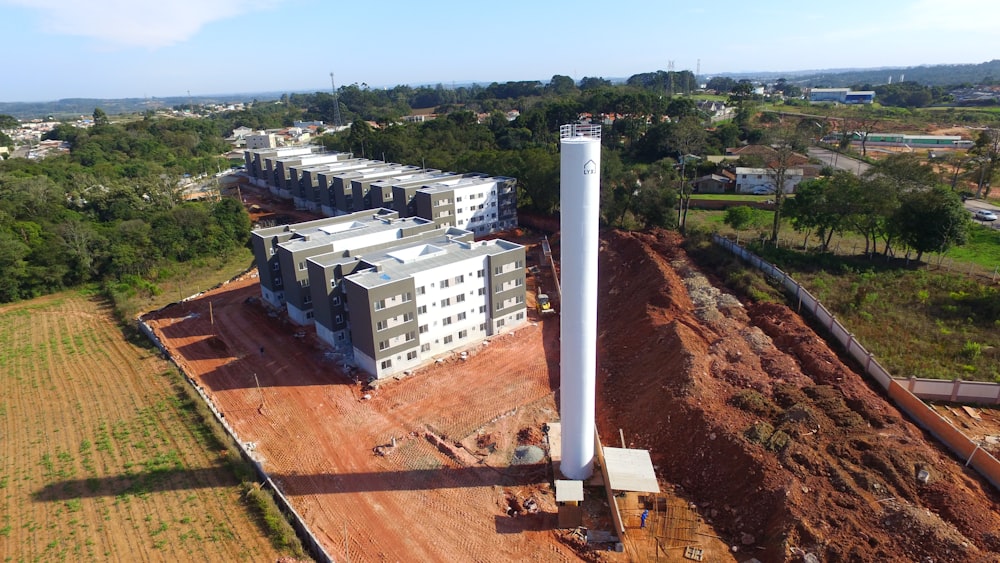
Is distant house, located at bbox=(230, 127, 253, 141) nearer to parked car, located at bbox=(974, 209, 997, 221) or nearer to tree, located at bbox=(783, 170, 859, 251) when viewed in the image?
tree, located at bbox=(783, 170, 859, 251)

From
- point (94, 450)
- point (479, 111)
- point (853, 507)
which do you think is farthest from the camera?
point (479, 111)

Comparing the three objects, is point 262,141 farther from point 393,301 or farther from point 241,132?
point 393,301

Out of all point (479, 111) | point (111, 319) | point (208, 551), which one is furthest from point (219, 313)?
point (479, 111)

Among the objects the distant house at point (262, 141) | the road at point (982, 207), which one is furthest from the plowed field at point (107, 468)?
the distant house at point (262, 141)

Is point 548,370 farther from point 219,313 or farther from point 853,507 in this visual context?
point 219,313

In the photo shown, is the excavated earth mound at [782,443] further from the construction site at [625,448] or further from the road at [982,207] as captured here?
the road at [982,207]

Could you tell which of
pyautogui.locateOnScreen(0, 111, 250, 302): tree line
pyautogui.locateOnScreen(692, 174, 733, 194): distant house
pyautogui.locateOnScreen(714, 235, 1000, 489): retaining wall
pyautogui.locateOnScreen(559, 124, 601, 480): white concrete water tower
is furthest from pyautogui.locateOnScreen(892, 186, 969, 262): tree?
pyautogui.locateOnScreen(0, 111, 250, 302): tree line
